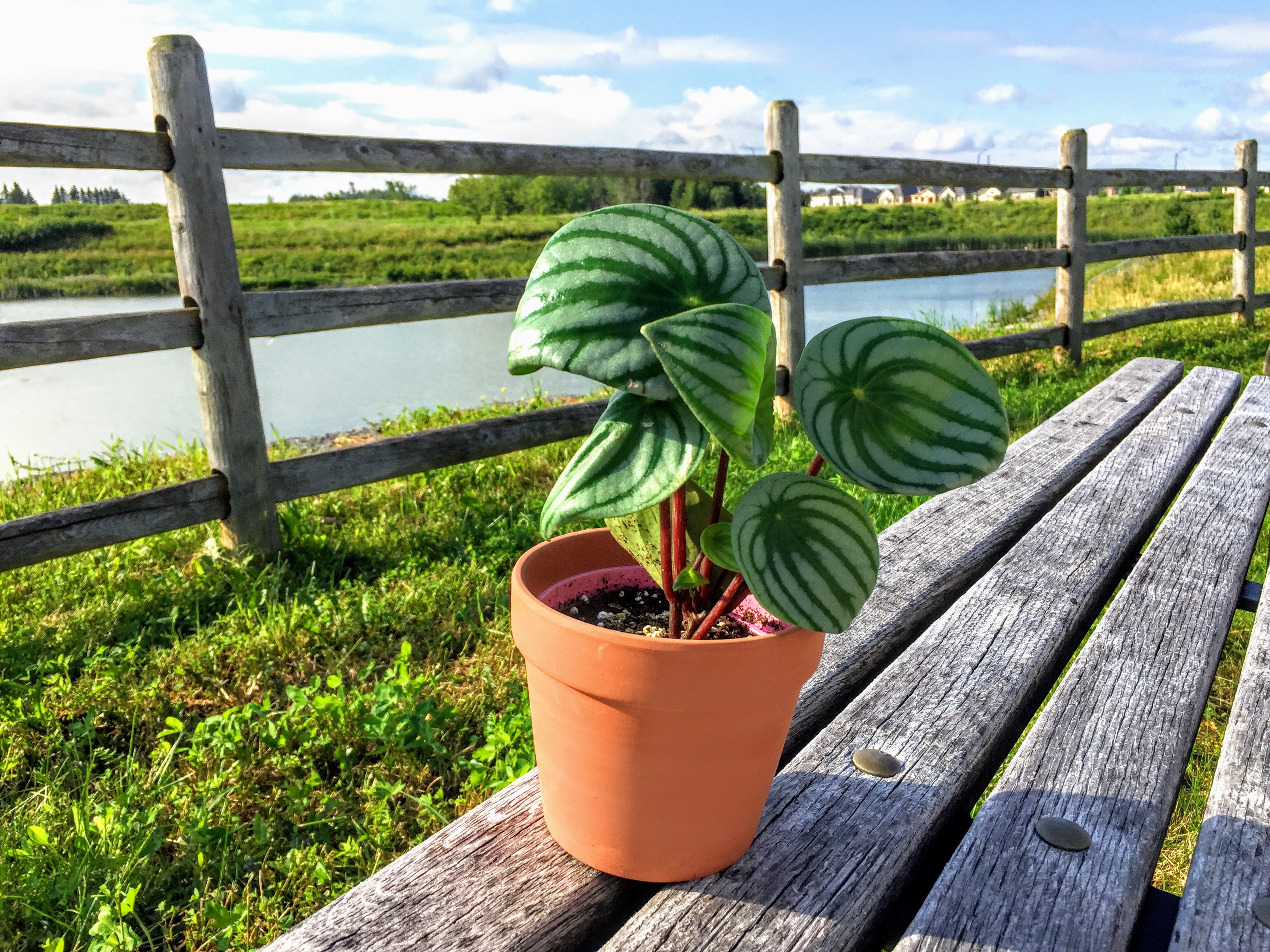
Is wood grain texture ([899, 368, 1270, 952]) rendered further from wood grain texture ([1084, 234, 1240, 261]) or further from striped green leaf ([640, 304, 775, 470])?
wood grain texture ([1084, 234, 1240, 261])

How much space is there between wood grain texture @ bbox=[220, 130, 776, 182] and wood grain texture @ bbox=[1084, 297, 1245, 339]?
303 cm

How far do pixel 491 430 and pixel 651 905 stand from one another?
2.39 m

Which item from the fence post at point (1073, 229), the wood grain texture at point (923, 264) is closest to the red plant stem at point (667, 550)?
the wood grain texture at point (923, 264)

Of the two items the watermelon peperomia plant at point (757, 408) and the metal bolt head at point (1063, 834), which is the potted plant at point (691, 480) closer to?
the watermelon peperomia plant at point (757, 408)

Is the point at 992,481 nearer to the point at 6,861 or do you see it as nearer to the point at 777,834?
the point at 777,834

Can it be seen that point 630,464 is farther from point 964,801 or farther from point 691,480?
point 964,801


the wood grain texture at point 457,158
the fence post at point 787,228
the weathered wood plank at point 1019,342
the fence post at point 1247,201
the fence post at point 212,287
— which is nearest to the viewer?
the fence post at point 212,287

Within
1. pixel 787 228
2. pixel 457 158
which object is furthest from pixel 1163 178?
pixel 457 158

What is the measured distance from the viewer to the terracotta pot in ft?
2.24

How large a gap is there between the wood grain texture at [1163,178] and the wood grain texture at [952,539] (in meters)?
3.75

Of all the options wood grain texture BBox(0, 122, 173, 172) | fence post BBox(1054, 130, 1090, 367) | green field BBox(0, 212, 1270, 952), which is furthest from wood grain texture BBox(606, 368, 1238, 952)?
fence post BBox(1054, 130, 1090, 367)

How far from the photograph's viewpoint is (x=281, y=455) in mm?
3580

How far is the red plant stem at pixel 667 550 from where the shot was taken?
0.73 meters

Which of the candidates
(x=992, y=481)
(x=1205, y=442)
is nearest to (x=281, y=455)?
(x=992, y=481)
